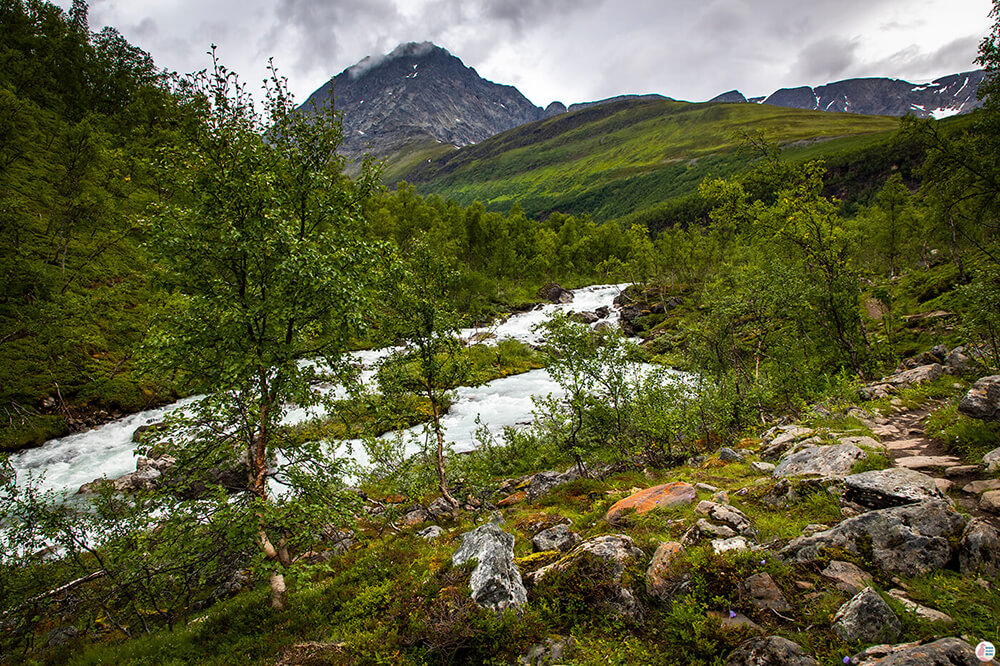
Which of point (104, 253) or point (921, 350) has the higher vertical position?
point (104, 253)

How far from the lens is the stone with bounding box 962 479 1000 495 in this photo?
6.39m

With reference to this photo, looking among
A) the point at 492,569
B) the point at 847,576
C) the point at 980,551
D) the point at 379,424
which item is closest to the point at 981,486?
the point at 980,551

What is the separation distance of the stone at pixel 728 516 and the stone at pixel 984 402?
5837 mm

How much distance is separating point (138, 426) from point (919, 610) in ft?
117

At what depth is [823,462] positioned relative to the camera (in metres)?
8.71

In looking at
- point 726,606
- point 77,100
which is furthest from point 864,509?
point 77,100

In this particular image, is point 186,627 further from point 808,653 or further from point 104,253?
point 104,253

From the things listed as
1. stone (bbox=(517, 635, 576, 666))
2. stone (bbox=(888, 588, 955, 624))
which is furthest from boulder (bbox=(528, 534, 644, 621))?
stone (bbox=(888, 588, 955, 624))

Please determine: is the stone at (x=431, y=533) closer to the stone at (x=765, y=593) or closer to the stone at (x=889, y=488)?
the stone at (x=765, y=593)

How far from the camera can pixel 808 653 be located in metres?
4.63

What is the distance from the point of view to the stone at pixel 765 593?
17.7 feet

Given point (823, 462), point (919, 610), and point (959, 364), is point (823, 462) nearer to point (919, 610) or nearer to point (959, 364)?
point (919, 610)

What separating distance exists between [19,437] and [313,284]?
28.7m

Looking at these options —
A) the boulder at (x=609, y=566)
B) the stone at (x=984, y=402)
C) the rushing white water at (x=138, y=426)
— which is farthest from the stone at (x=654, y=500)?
the stone at (x=984, y=402)
